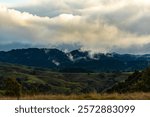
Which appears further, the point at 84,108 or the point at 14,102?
the point at 14,102

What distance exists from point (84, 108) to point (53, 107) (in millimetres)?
1302

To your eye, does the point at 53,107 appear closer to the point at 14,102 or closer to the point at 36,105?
the point at 36,105

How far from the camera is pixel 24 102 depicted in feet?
52.0

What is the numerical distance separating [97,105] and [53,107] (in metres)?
1.84

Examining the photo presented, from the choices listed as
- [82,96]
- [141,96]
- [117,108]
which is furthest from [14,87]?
[117,108]

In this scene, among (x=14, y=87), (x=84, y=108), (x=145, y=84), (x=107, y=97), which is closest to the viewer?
(x=84, y=108)

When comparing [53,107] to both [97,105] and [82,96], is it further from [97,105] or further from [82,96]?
[82,96]

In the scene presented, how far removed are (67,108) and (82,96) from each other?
283 inches

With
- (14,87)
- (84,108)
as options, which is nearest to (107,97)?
(84,108)

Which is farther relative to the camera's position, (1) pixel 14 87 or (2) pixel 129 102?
(1) pixel 14 87

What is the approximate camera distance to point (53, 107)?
589 inches

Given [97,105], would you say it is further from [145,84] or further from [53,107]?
[145,84]

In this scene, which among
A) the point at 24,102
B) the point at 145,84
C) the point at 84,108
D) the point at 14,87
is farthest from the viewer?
the point at 145,84

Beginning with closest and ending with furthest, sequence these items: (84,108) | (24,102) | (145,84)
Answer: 1. (84,108)
2. (24,102)
3. (145,84)
